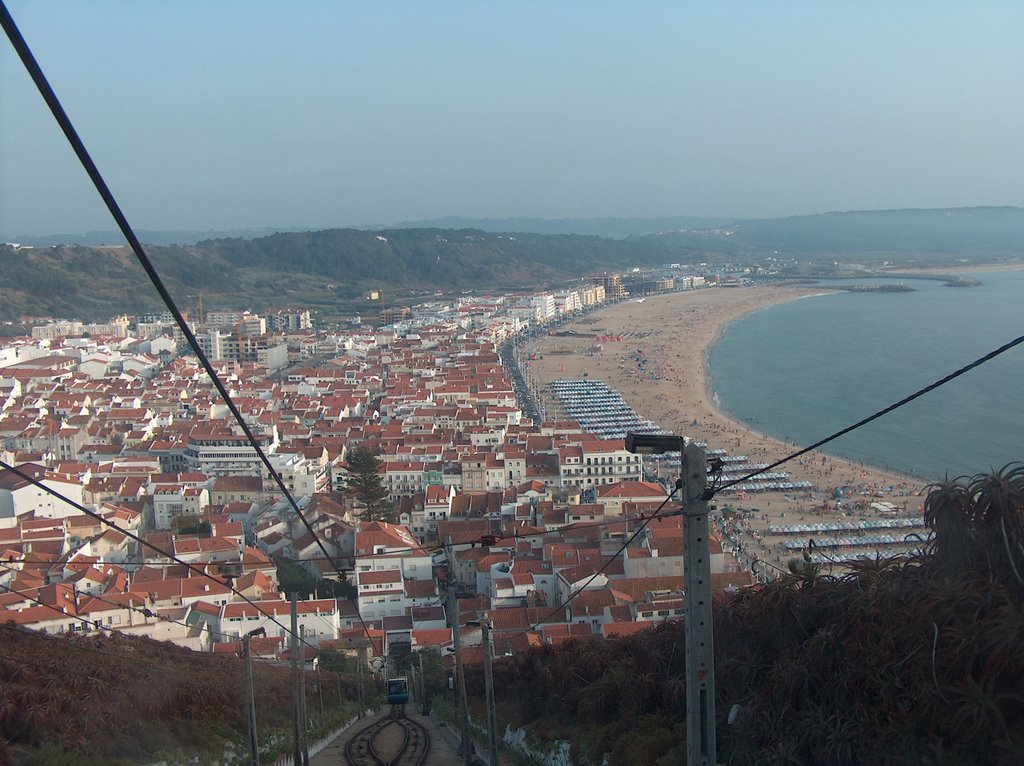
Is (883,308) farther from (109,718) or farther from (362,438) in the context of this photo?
(109,718)

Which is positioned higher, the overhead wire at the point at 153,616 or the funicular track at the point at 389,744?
the funicular track at the point at 389,744

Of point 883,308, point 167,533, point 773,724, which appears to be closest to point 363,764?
point 773,724

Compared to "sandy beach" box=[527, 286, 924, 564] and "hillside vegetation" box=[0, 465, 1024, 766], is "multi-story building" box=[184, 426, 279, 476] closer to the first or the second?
"sandy beach" box=[527, 286, 924, 564]

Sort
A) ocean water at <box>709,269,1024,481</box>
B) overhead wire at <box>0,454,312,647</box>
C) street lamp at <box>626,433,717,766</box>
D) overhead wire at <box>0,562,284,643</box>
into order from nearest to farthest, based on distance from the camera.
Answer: street lamp at <box>626,433,717,766</box>
overhead wire at <box>0,454,312,647</box>
overhead wire at <box>0,562,284,643</box>
ocean water at <box>709,269,1024,481</box>

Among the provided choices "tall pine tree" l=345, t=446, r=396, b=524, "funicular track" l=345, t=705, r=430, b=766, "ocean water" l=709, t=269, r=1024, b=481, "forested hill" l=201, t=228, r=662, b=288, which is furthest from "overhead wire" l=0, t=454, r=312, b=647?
"forested hill" l=201, t=228, r=662, b=288

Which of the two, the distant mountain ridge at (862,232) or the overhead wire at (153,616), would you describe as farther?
the distant mountain ridge at (862,232)

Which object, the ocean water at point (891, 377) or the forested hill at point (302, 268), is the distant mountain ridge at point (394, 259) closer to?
the forested hill at point (302, 268)

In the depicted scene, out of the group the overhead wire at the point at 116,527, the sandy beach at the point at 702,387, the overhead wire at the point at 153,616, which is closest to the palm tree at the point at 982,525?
the overhead wire at the point at 116,527

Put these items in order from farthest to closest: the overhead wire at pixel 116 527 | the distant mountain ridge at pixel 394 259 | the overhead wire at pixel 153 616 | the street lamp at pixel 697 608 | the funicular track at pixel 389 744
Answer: the distant mountain ridge at pixel 394 259 → the overhead wire at pixel 153 616 → the funicular track at pixel 389 744 → the overhead wire at pixel 116 527 → the street lamp at pixel 697 608
